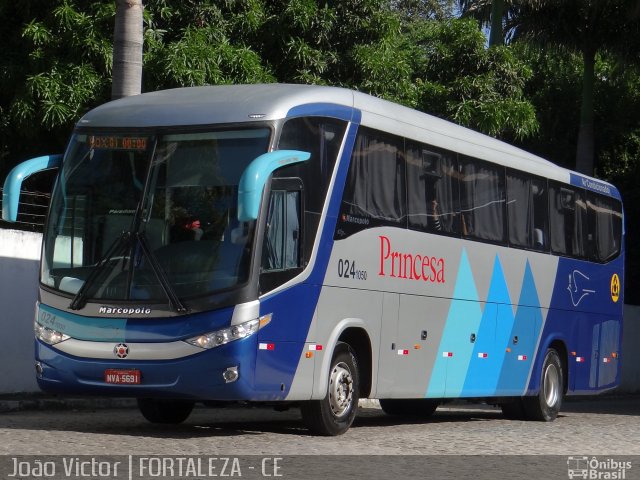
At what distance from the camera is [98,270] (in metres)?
11.6

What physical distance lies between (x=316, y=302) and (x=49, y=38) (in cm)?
1058

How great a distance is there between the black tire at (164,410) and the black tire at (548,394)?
5926 millimetres

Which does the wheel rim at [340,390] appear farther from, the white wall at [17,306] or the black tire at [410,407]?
the white wall at [17,306]

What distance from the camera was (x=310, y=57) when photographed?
22641mm

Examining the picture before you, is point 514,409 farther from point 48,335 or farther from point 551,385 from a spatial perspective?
point 48,335

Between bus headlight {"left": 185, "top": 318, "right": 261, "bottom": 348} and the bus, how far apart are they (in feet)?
0.06

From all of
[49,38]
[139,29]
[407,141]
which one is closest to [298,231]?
[407,141]

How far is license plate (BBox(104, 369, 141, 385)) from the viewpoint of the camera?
1134cm

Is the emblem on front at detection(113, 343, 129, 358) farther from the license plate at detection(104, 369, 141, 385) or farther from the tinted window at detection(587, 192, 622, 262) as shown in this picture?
the tinted window at detection(587, 192, 622, 262)

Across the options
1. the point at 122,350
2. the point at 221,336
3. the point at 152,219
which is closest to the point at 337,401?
the point at 221,336

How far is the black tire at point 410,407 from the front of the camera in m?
17.2

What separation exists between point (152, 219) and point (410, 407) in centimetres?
708

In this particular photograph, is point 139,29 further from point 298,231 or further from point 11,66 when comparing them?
point 298,231

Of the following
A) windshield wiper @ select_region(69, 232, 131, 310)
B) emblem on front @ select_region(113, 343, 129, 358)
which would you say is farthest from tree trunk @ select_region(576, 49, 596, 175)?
emblem on front @ select_region(113, 343, 129, 358)
